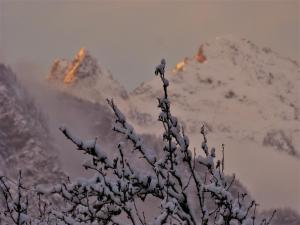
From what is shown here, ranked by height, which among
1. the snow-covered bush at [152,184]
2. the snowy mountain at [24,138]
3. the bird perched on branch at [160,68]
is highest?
the snowy mountain at [24,138]

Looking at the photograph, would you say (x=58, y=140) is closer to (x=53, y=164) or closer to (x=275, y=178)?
(x=53, y=164)

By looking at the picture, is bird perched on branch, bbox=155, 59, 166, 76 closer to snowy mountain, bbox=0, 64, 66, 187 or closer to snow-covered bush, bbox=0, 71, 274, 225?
snow-covered bush, bbox=0, 71, 274, 225

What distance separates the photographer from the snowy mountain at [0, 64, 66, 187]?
173625 millimetres

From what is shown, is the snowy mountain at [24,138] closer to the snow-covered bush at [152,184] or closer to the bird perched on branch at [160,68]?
the snow-covered bush at [152,184]

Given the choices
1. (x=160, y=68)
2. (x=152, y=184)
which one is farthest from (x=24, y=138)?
(x=160, y=68)

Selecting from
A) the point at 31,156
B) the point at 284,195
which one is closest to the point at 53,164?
the point at 31,156

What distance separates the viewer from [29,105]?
636 feet

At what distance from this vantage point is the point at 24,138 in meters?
180

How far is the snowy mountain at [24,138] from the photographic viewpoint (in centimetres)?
17362

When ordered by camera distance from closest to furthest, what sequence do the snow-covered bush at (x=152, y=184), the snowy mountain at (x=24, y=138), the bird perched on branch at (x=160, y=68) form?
the bird perched on branch at (x=160, y=68) → the snow-covered bush at (x=152, y=184) → the snowy mountain at (x=24, y=138)

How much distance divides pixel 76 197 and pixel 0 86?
18190 cm

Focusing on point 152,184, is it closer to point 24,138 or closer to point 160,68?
point 160,68

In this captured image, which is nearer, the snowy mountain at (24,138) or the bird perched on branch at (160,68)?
the bird perched on branch at (160,68)

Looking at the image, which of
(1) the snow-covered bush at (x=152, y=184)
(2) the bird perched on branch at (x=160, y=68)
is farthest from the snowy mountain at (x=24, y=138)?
(2) the bird perched on branch at (x=160, y=68)
